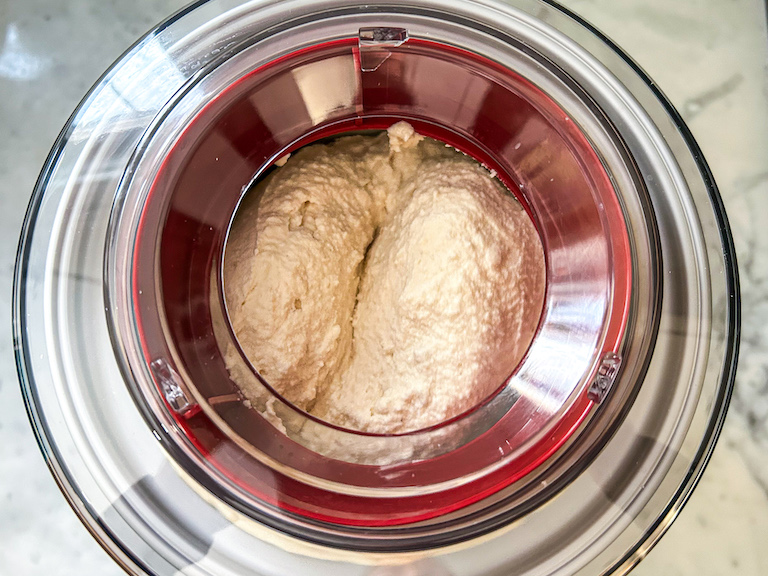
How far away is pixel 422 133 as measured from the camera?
519 millimetres

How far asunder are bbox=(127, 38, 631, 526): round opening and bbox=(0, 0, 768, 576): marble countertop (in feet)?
0.62

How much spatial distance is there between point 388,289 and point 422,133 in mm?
139

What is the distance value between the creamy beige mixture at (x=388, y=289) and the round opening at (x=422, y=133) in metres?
0.02

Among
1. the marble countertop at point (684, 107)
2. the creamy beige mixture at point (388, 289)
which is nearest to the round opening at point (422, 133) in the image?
the creamy beige mixture at point (388, 289)

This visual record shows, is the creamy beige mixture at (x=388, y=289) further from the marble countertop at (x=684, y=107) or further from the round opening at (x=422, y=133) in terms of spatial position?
the marble countertop at (x=684, y=107)

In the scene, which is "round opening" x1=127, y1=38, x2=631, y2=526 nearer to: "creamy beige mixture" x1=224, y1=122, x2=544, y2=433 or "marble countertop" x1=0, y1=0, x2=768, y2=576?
"creamy beige mixture" x1=224, y1=122, x2=544, y2=433

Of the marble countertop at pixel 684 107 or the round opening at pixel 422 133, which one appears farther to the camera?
the marble countertop at pixel 684 107

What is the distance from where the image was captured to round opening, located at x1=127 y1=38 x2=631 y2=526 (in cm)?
43

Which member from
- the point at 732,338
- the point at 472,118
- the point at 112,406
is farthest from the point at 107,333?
the point at 732,338

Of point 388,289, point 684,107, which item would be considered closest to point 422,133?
point 388,289

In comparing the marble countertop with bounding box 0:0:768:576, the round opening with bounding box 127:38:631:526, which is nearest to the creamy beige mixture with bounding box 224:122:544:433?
the round opening with bounding box 127:38:631:526

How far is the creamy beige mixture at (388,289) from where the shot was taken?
479 millimetres

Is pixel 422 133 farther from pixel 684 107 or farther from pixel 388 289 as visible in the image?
pixel 684 107

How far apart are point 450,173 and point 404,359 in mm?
159
